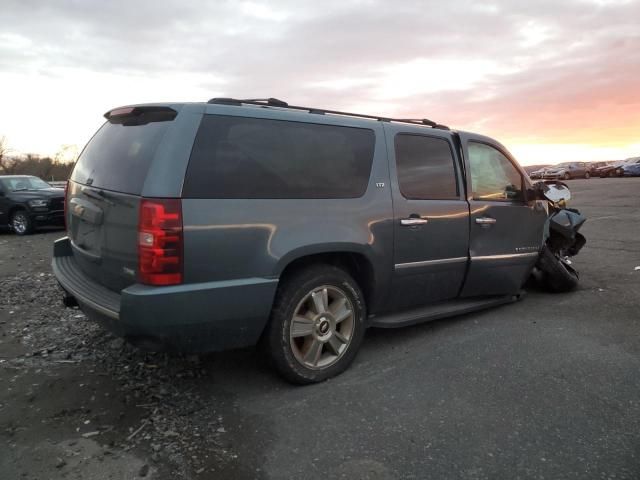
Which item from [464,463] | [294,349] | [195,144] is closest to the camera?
[464,463]

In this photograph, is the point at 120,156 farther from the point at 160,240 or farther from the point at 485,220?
the point at 485,220

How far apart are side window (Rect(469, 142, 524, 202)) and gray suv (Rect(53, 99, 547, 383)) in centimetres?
10

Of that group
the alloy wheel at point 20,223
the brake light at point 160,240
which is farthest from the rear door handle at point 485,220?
the alloy wheel at point 20,223

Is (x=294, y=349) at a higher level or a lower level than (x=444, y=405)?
higher

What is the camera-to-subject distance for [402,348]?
4195mm

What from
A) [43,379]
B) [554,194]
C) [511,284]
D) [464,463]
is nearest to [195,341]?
[43,379]

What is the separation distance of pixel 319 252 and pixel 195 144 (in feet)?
3.50

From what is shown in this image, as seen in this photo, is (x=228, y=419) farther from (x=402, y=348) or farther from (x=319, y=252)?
(x=402, y=348)

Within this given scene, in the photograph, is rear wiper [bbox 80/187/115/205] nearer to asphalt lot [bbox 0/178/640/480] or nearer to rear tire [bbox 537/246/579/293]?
asphalt lot [bbox 0/178/640/480]

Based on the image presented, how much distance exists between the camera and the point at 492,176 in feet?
16.0

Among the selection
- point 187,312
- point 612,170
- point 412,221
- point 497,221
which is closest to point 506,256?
point 497,221

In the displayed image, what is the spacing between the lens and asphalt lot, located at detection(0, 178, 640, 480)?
2.61 m

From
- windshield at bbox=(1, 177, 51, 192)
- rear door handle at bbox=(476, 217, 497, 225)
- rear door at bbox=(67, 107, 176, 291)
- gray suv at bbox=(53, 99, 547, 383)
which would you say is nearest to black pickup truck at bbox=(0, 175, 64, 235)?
windshield at bbox=(1, 177, 51, 192)

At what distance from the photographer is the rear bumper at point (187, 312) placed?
2.86m
